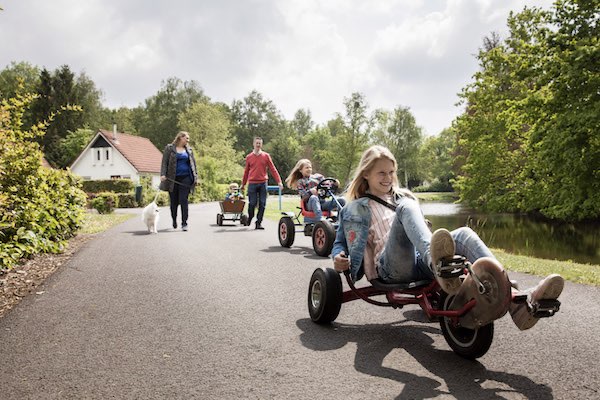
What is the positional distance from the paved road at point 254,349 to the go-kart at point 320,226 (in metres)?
1.74

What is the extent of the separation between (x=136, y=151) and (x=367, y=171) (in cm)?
4944

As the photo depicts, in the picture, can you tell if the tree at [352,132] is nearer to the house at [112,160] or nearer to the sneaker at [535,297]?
the house at [112,160]

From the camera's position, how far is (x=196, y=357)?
3.40m

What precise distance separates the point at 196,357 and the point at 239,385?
0.61m

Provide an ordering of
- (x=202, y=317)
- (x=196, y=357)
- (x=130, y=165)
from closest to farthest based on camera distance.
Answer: (x=196, y=357), (x=202, y=317), (x=130, y=165)

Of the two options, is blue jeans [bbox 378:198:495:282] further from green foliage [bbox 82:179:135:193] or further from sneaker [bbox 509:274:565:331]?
green foliage [bbox 82:179:135:193]

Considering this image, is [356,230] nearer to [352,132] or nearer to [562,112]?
[562,112]

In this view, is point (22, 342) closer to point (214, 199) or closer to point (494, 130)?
point (494, 130)

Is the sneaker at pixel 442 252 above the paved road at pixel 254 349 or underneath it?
above

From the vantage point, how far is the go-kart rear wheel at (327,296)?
13.2ft

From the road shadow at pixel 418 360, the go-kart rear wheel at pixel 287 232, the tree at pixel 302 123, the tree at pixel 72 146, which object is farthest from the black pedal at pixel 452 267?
the tree at pixel 302 123

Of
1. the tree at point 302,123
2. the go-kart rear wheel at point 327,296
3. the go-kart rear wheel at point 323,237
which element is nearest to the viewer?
the go-kart rear wheel at point 327,296

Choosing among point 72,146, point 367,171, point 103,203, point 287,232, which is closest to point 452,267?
point 367,171

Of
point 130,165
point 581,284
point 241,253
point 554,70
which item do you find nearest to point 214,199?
point 130,165
